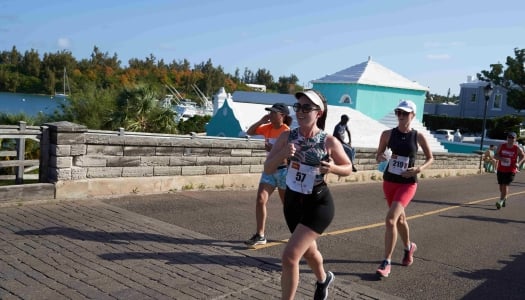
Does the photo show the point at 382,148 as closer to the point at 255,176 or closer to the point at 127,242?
the point at 127,242

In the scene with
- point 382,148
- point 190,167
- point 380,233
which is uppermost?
point 382,148

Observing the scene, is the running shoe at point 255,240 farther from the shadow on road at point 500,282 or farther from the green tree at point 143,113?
the green tree at point 143,113

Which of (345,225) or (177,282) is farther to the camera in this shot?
(345,225)

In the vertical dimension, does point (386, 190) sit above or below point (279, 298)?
above

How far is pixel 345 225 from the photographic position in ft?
27.7

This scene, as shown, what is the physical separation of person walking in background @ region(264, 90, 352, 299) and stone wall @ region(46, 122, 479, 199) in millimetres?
4643

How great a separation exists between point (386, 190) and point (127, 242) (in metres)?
3.18

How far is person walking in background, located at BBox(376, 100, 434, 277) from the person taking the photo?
18.9 ft

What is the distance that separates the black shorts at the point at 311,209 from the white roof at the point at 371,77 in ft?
83.5

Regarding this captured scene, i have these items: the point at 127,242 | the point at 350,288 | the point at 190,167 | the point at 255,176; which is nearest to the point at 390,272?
the point at 350,288

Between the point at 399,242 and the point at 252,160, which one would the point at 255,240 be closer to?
the point at 399,242

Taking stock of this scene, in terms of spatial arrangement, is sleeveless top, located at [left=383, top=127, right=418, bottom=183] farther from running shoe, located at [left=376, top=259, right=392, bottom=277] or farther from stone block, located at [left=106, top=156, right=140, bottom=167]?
stone block, located at [left=106, top=156, right=140, bottom=167]

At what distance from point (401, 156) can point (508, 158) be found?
768cm

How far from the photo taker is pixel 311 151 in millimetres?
4285
